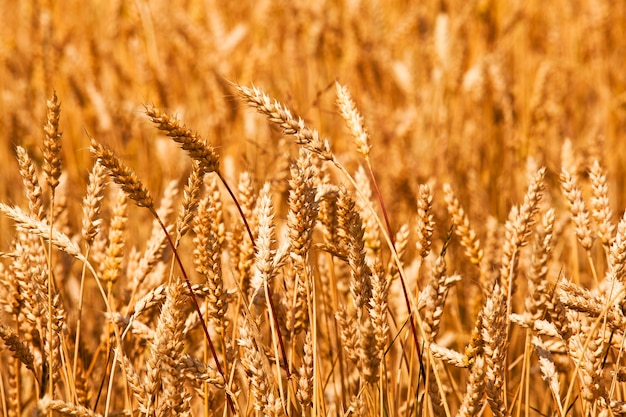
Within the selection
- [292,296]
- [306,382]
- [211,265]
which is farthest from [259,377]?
[292,296]

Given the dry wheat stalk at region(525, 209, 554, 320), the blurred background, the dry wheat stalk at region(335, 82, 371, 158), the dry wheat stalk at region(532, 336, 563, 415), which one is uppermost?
the blurred background

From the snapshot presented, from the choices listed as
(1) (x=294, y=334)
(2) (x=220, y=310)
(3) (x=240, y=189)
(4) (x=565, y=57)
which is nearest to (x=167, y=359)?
(2) (x=220, y=310)

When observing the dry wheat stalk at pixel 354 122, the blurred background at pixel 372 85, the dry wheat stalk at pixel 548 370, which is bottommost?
the dry wheat stalk at pixel 548 370

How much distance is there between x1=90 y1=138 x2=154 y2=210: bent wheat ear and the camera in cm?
106

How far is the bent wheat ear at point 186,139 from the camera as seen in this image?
41.9 inches

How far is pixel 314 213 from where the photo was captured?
3.58 feet

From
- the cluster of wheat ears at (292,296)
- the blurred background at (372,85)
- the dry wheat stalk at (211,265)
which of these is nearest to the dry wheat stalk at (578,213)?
the cluster of wheat ears at (292,296)

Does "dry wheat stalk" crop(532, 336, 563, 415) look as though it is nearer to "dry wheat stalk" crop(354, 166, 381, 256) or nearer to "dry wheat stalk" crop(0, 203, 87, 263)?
"dry wheat stalk" crop(354, 166, 381, 256)

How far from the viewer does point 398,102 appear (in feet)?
11.9

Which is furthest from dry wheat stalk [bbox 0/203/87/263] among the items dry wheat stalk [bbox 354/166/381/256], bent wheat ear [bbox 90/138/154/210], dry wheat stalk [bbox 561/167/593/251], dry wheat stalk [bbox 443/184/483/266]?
dry wheat stalk [bbox 561/167/593/251]

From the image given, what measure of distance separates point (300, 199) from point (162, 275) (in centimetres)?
63

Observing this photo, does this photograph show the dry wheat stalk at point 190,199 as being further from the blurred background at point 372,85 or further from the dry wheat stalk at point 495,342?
the blurred background at point 372,85

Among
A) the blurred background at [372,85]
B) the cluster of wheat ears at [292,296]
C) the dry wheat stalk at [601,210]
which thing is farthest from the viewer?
the blurred background at [372,85]

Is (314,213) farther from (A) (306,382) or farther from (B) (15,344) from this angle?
(B) (15,344)
